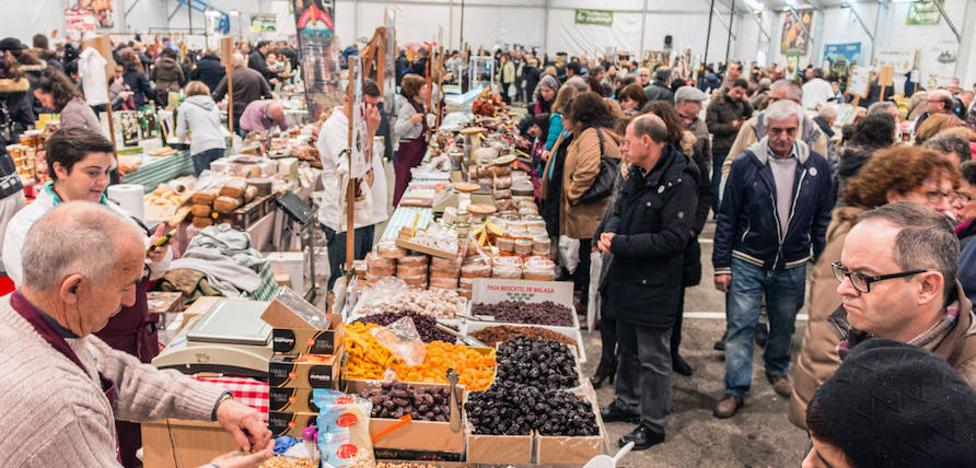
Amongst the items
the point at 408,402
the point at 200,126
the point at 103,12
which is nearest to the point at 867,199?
the point at 408,402

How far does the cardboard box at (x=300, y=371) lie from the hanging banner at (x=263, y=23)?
22544 millimetres

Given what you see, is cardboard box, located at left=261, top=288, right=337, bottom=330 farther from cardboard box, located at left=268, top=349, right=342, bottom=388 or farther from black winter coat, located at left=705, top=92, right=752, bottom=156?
black winter coat, located at left=705, top=92, right=752, bottom=156

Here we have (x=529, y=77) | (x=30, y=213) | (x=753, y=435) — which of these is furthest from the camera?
(x=529, y=77)

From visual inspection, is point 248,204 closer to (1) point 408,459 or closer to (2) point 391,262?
(2) point 391,262

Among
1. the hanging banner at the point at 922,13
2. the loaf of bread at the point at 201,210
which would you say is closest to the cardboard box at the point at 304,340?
the loaf of bread at the point at 201,210

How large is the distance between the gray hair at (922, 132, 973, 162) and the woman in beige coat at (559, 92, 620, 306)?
2.12m

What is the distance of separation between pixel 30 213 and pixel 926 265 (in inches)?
127

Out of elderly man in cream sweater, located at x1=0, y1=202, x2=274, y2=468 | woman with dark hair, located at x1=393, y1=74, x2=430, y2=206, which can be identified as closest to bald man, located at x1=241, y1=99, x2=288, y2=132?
woman with dark hair, located at x1=393, y1=74, x2=430, y2=206

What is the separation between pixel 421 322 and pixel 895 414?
294cm

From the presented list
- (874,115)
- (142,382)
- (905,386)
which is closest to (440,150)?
(874,115)

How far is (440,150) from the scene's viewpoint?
8.71 m

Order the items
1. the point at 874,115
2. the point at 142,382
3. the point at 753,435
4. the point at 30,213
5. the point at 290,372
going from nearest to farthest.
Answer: the point at 142,382 < the point at 290,372 < the point at 30,213 < the point at 753,435 < the point at 874,115

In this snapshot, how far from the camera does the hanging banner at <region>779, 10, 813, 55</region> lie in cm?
2648

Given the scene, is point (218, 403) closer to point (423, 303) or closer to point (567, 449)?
point (567, 449)
